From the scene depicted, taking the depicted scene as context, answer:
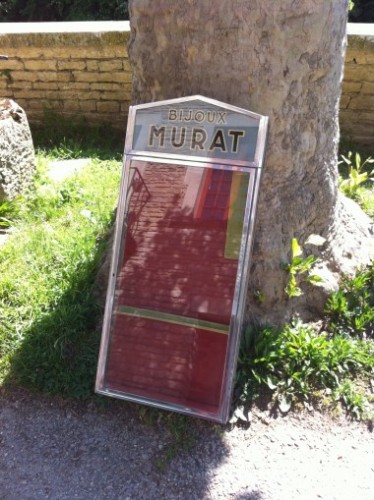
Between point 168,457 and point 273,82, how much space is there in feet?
6.11

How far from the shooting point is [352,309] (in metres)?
3.04

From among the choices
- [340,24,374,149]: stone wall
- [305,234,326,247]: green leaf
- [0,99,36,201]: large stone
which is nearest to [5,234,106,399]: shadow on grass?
[305,234,326,247]: green leaf

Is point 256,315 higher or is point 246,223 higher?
point 246,223

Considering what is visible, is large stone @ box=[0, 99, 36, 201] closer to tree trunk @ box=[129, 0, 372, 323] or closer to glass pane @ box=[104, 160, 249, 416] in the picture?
tree trunk @ box=[129, 0, 372, 323]

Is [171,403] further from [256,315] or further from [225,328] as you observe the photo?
[256,315]

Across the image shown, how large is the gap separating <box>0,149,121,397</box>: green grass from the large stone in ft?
0.45

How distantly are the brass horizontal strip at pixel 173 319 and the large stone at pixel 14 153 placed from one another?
2.11 m

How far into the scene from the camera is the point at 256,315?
2.90m

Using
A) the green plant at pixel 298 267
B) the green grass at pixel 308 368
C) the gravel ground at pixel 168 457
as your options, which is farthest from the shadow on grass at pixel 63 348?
the green plant at pixel 298 267

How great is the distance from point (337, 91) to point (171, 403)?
179cm

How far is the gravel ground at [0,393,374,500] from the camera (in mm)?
2355

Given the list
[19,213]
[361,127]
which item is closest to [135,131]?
[19,213]

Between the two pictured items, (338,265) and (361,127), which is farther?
(361,127)

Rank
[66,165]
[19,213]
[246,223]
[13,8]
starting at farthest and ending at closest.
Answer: [13,8]
[66,165]
[19,213]
[246,223]
